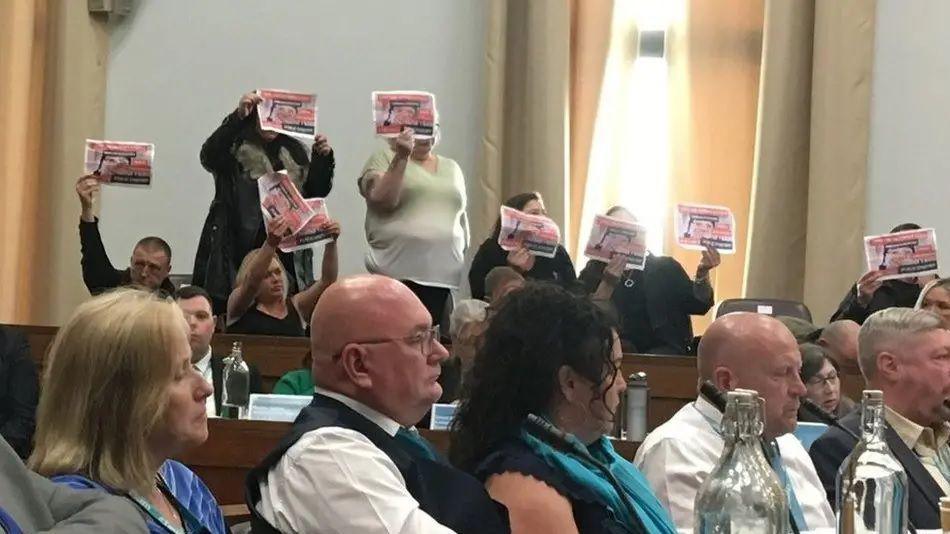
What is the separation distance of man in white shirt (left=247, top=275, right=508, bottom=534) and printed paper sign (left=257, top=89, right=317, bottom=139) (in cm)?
386

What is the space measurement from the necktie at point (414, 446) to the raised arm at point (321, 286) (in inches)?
134

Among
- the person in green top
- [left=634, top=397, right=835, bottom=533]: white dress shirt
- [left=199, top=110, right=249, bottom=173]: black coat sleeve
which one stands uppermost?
[left=199, top=110, right=249, bottom=173]: black coat sleeve

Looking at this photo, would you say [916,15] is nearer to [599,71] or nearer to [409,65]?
[599,71]

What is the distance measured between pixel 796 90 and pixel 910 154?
73 cm

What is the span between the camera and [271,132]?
6805mm

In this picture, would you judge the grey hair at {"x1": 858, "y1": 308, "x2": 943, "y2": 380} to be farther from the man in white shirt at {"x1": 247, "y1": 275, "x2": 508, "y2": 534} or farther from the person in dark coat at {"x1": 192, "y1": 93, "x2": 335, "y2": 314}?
the person in dark coat at {"x1": 192, "y1": 93, "x2": 335, "y2": 314}

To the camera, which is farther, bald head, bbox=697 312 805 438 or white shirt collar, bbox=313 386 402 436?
bald head, bbox=697 312 805 438

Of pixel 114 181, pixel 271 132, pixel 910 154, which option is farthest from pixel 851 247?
pixel 114 181

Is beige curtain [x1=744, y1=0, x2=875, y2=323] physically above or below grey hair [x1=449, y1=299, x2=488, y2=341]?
above

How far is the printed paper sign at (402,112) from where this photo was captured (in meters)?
6.34

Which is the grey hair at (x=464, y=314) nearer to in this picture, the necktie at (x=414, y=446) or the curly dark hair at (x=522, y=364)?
the curly dark hair at (x=522, y=364)

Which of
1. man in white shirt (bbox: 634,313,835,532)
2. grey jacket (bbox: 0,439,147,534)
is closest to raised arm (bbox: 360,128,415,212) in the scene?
man in white shirt (bbox: 634,313,835,532)

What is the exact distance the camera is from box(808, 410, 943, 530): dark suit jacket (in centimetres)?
357

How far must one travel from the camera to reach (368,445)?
246 centimetres
